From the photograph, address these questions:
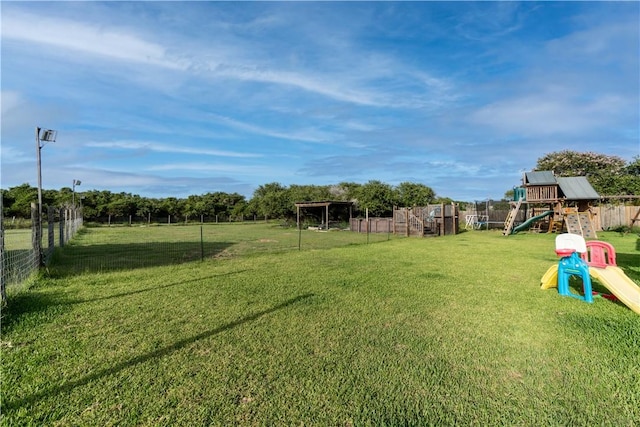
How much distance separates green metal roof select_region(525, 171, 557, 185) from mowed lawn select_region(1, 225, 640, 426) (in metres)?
19.3

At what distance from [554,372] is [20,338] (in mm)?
5573

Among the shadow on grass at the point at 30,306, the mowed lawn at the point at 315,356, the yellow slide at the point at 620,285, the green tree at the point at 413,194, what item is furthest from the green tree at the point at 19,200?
the yellow slide at the point at 620,285

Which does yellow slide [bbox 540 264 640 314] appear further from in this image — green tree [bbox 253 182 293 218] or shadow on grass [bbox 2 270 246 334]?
green tree [bbox 253 182 293 218]

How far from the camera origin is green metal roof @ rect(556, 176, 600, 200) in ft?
68.6

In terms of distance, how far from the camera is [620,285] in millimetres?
5234

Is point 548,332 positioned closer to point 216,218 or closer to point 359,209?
point 359,209

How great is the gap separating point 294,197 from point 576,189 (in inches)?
863

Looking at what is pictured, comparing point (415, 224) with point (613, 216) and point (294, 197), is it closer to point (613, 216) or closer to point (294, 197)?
point (294, 197)

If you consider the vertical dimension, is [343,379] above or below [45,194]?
below

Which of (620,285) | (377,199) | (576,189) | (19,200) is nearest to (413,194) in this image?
(377,199)

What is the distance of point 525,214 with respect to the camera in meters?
25.9

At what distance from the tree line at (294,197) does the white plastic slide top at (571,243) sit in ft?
73.2

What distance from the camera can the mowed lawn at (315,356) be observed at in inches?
97.9

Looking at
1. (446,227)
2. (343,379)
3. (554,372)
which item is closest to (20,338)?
(343,379)
